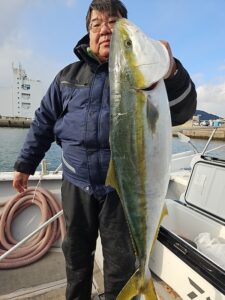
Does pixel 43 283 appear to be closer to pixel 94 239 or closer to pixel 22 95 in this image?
pixel 94 239

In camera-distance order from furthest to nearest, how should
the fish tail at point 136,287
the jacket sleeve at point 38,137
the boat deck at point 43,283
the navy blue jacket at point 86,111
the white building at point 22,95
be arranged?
the white building at point 22,95 → the boat deck at point 43,283 → the jacket sleeve at point 38,137 → the navy blue jacket at point 86,111 → the fish tail at point 136,287

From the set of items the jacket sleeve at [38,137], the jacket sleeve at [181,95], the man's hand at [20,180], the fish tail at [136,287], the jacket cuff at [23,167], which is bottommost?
the fish tail at [136,287]

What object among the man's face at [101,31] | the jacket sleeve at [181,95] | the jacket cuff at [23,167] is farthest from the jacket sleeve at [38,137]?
the jacket sleeve at [181,95]

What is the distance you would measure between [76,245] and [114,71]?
1527 mm

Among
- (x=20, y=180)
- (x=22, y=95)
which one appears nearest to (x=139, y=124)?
(x=20, y=180)

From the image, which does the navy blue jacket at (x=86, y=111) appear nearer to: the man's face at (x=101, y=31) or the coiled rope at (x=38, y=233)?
the man's face at (x=101, y=31)

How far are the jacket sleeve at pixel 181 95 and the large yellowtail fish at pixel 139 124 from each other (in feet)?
1.09

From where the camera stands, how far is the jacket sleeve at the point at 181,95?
1848 mm

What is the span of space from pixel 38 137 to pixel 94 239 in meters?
1.03

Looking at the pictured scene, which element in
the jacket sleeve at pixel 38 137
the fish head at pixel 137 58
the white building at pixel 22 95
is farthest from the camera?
the white building at pixel 22 95

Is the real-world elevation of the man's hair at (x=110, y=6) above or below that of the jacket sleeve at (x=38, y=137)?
above

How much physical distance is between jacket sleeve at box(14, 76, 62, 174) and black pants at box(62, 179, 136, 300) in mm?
437

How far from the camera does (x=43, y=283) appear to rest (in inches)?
135

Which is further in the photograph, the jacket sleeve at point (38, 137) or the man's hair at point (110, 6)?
the jacket sleeve at point (38, 137)
